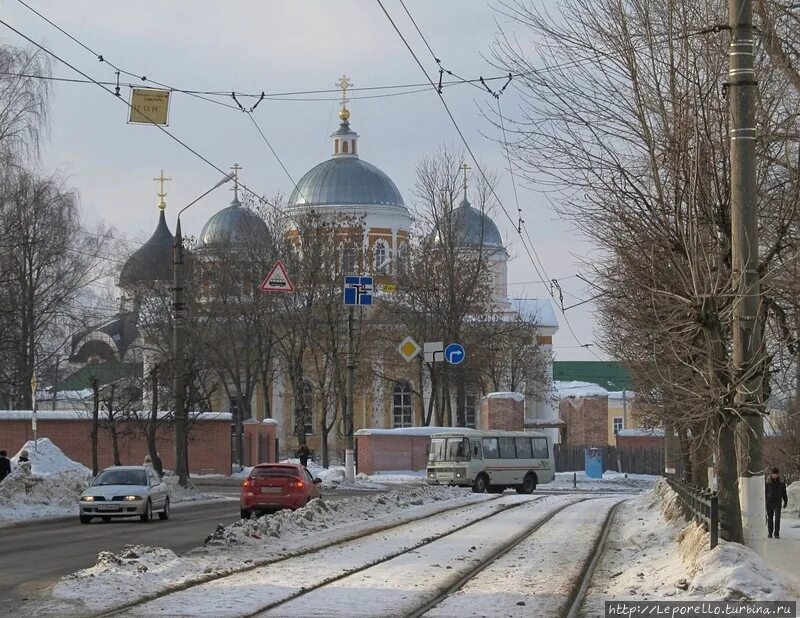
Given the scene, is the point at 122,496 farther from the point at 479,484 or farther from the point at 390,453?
the point at 390,453

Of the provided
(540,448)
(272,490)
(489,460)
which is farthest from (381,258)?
(272,490)

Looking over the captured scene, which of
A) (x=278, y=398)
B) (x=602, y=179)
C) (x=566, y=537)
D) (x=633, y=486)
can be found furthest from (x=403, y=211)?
(x=602, y=179)

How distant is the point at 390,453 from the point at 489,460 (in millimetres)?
10931

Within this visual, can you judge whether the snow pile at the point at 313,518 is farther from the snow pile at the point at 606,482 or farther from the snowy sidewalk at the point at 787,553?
the snow pile at the point at 606,482

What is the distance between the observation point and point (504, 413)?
5894 cm

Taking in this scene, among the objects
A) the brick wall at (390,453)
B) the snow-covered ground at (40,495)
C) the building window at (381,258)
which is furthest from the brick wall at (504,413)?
the snow-covered ground at (40,495)

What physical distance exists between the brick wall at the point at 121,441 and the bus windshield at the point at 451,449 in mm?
11220

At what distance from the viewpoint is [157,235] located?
297 feet

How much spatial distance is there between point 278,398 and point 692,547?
67540 millimetres

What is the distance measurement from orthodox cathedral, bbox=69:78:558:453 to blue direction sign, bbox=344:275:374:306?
2897cm

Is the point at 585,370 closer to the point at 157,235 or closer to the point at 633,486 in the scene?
the point at 157,235

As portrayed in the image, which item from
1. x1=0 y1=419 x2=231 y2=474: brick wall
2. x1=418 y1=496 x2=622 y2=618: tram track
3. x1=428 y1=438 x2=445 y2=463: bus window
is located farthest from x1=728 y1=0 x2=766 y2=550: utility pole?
x1=0 y1=419 x2=231 y2=474: brick wall

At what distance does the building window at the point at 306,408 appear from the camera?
205ft

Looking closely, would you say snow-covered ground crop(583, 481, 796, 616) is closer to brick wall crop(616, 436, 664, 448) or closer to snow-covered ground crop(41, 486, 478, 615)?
snow-covered ground crop(41, 486, 478, 615)
